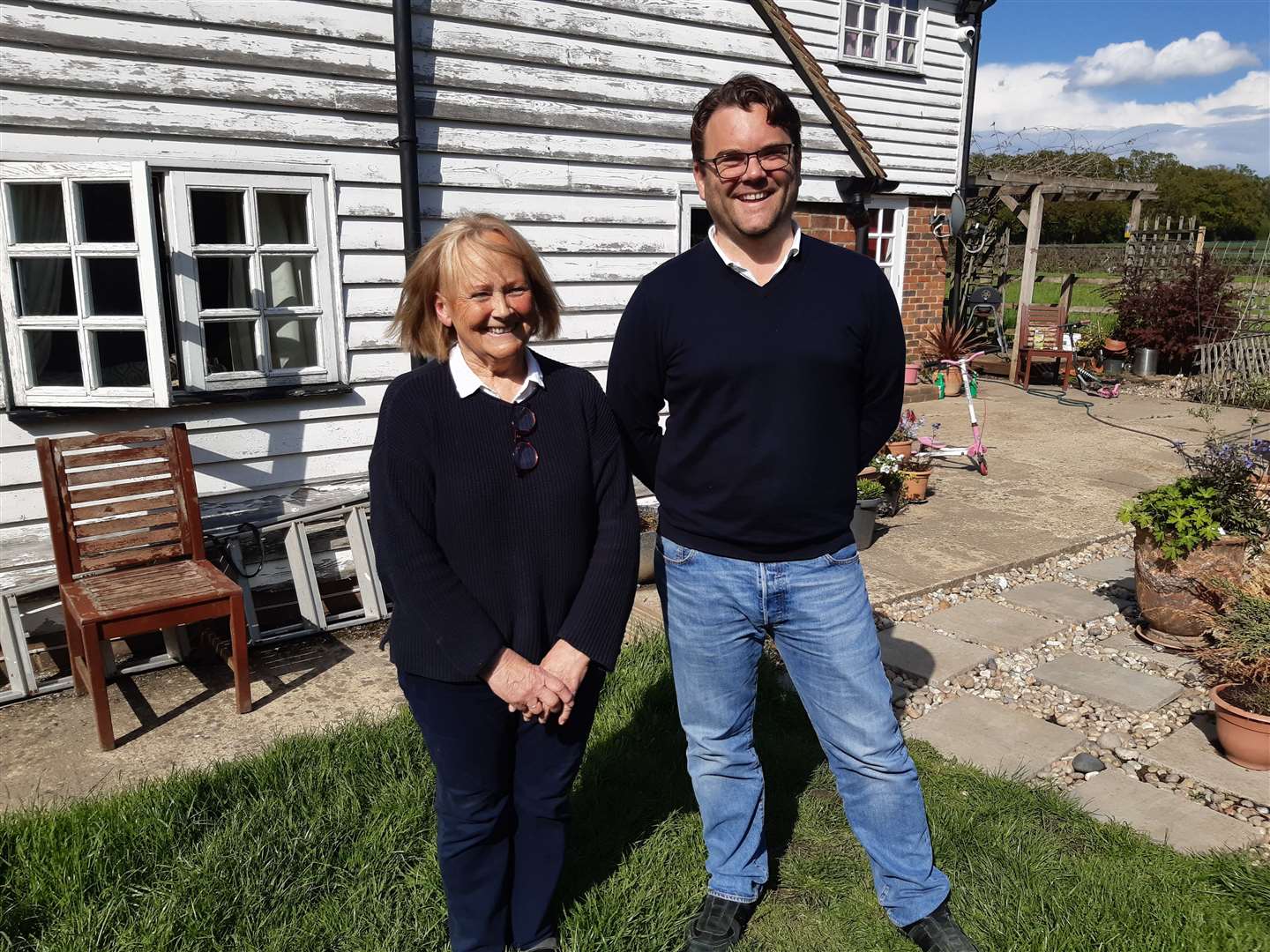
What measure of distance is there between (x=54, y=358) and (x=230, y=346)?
0.74 meters

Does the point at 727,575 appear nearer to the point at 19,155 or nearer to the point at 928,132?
the point at 19,155

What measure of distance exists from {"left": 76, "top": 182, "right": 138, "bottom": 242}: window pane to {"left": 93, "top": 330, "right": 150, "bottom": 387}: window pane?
1.43ft

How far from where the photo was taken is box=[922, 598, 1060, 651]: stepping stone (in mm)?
4527

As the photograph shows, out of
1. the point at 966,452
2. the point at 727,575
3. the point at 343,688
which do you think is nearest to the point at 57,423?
the point at 343,688

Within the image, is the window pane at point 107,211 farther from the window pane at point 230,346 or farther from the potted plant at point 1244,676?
the potted plant at point 1244,676

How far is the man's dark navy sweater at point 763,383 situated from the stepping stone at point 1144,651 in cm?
286

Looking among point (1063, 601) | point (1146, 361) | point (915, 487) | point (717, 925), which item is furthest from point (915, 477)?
point (1146, 361)

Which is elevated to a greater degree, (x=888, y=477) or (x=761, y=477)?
(x=761, y=477)

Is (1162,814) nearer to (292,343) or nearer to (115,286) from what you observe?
(292,343)

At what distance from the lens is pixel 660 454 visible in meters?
2.37

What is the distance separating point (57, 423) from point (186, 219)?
1081mm

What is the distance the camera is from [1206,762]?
11.2 feet

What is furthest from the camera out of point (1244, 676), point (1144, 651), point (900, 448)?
point (900, 448)

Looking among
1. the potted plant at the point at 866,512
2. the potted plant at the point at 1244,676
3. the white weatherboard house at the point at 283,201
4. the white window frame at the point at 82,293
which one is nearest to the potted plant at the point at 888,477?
the potted plant at the point at 866,512
